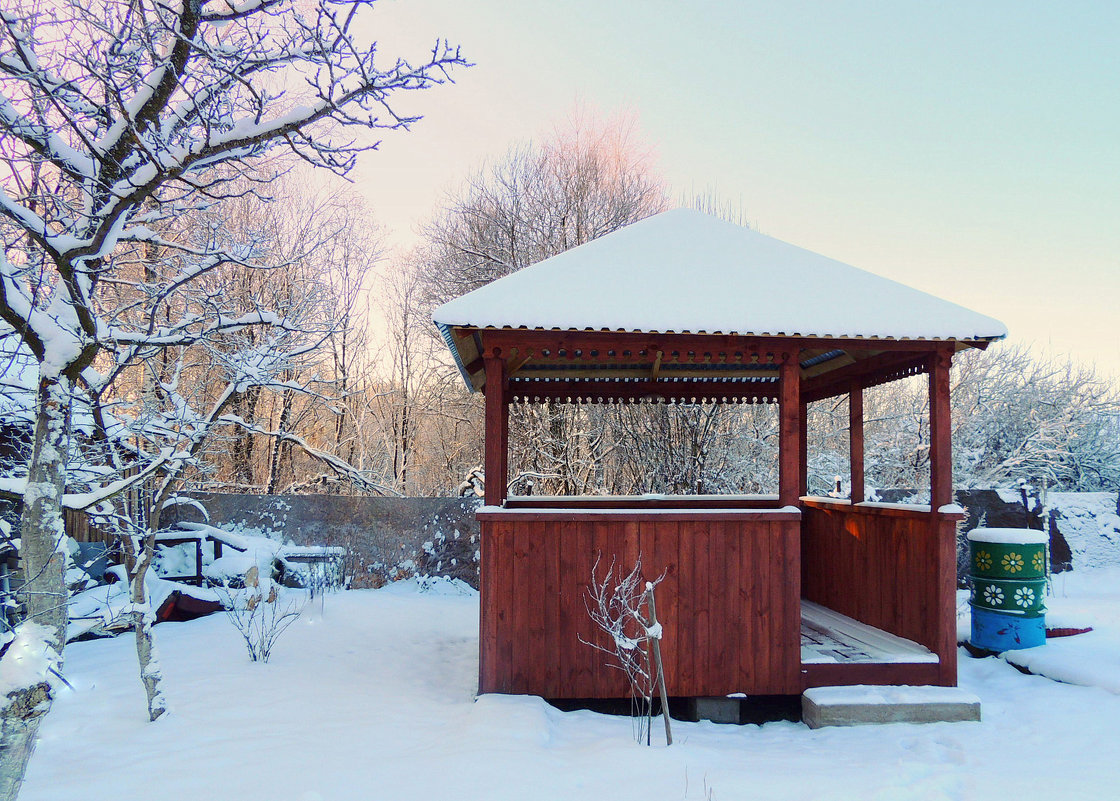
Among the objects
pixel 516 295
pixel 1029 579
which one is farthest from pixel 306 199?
pixel 1029 579

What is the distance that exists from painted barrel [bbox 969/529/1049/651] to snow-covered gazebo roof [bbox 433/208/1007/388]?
2.05m

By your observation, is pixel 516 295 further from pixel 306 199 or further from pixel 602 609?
pixel 306 199

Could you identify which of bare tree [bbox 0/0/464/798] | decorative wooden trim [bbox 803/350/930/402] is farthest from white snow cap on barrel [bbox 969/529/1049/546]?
bare tree [bbox 0/0/464/798]

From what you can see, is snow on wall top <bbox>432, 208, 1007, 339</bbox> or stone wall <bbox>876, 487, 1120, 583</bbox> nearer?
snow on wall top <bbox>432, 208, 1007, 339</bbox>

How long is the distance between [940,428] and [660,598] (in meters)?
2.42

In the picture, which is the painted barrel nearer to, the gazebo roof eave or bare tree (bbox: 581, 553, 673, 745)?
the gazebo roof eave

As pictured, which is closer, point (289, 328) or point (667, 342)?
point (289, 328)

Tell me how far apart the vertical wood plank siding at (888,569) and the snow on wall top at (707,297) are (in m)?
1.51

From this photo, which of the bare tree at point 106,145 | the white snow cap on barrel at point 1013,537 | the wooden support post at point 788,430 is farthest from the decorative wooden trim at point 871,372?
the bare tree at point 106,145

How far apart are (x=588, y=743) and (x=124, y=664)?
444cm

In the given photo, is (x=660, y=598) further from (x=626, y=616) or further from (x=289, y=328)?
(x=289, y=328)

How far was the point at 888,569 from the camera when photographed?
241 inches

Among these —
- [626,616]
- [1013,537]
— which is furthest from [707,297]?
[1013,537]

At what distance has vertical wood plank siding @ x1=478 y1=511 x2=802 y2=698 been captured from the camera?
5.10m
